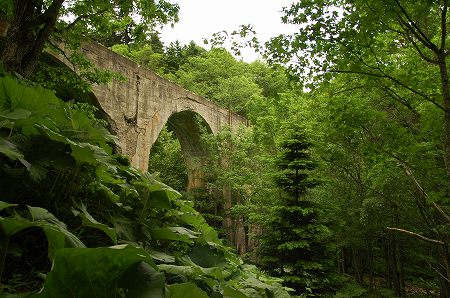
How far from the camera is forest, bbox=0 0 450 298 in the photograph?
1.27 metres

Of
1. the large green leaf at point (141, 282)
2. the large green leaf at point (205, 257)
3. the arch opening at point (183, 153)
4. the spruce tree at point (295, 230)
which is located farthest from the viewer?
the arch opening at point (183, 153)

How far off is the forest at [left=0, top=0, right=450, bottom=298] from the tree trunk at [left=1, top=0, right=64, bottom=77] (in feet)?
0.04

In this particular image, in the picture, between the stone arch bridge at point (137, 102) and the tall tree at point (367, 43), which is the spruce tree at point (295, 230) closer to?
the tall tree at point (367, 43)

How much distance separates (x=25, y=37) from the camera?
10.3 feet

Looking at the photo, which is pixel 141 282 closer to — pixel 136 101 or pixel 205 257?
pixel 205 257

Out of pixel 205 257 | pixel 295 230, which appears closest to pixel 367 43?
pixel 205 257

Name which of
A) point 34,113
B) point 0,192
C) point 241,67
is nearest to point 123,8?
point 34,113

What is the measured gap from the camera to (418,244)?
31.2ft

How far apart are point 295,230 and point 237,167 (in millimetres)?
5543

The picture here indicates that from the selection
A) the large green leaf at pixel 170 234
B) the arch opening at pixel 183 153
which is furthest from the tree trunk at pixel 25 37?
the arch opening at pixel 183 153

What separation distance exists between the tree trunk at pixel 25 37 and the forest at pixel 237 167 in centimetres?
1

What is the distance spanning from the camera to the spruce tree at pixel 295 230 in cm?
685

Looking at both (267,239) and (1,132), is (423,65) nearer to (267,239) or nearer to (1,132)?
(267,239)

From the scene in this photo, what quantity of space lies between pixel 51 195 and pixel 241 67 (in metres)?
21.5
